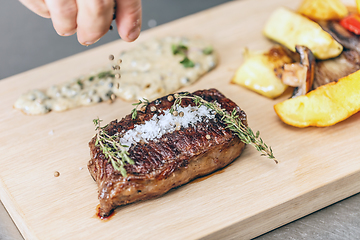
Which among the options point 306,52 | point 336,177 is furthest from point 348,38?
point 336,177

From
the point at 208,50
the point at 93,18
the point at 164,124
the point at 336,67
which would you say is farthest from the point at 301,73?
the point at 93,18

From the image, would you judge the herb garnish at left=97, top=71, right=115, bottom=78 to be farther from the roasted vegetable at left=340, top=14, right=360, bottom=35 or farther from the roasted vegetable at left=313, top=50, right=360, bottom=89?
the roasted vegetable at left=340, top=14, right=360, bottom=35

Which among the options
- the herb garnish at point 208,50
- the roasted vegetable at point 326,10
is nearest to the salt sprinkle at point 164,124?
the herb garnish at point 208,50

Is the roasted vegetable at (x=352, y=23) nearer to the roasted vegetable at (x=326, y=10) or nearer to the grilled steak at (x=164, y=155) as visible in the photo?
the roasted vegetable at (x=326, y=10)

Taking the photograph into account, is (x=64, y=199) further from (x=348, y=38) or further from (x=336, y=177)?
(x=348, y=38)

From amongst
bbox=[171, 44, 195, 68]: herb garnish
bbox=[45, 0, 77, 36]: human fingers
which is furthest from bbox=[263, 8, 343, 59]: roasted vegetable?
bbox=[45, 0, 77, 36]: human fingers

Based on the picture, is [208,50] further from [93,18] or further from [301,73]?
[93,18]

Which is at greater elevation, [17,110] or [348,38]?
[348,38]
